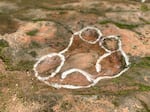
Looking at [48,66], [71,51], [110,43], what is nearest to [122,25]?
[110,43]

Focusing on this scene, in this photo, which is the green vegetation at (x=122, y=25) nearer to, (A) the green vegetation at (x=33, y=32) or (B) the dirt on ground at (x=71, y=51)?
(B) the dirt on ground at (x=71, y=51)

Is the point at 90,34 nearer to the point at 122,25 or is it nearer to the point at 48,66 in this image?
the point at 122,25

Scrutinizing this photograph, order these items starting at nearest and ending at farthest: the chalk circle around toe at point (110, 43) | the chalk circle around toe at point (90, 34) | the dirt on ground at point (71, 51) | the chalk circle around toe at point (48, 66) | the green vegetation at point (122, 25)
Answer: the dirt on ground at point (71, 51) → the chalk circle around toe at point (48, 66) → the chalk circle around toe at point (110, 43) → the chalk circle around toe at point (90, 34) → the green vegetation at point (122, 25)

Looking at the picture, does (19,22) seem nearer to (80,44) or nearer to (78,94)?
(80,44)

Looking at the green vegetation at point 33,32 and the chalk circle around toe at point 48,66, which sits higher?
the green vegetation at point 33,32

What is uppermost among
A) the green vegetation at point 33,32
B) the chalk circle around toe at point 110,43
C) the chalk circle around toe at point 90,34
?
the green vegetation at point 33,32

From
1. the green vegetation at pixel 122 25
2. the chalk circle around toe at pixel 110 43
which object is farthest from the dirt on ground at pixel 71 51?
the chalk circle around toe at pixel 110 43
